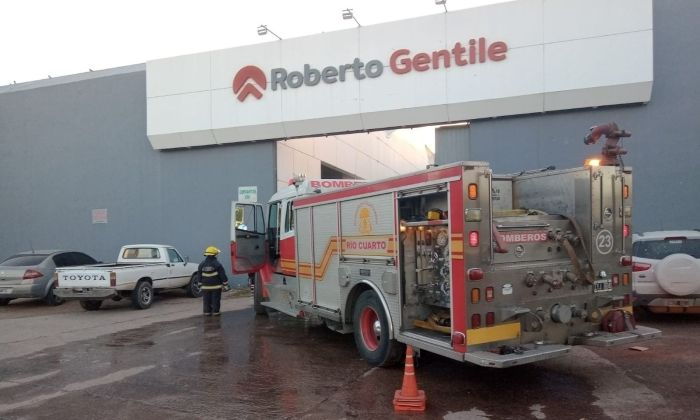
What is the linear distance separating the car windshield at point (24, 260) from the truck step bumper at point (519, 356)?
12889 mm

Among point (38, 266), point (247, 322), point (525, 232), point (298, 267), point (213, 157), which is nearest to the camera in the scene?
point (525, 232)

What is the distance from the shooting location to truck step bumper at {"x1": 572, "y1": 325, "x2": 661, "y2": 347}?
5.73 m

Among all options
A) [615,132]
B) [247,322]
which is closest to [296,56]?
[247,322]

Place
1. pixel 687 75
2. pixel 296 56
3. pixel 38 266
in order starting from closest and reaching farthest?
pixel 687 75, pixel 38 266, pixel 296 56

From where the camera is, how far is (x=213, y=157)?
1769cm

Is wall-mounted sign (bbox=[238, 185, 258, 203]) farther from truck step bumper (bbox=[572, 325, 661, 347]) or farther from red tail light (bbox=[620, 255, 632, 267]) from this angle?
truck step bumper (bbox=[572, 325, 661, 347])

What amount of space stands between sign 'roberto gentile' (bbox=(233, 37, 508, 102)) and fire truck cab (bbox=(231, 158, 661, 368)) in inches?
309

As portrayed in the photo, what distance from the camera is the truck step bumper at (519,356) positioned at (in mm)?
5039

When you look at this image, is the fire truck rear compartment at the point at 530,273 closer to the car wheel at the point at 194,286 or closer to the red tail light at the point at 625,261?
the red tail light at the point at 625,261

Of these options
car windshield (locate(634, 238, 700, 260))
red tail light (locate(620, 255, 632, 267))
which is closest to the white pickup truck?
red tail light (locate(620, 255, 632, 267))

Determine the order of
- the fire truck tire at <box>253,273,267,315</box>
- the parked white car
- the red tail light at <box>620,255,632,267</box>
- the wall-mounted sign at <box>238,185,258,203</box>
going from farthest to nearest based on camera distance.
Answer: the wall-mounted sign at <box>238,185,258,203</box>
the fire truck tire at <box>253,273,267,315</box>
the parked white car
the red tail light at <box>620,255,632,267</box>

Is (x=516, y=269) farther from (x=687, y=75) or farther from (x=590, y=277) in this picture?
(x=687, y=75)

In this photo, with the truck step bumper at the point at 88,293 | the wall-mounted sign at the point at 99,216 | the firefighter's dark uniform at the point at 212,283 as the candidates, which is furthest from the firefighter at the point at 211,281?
the wall-mounted sign at the point at 99,216

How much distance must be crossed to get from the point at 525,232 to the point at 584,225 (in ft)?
2.63
